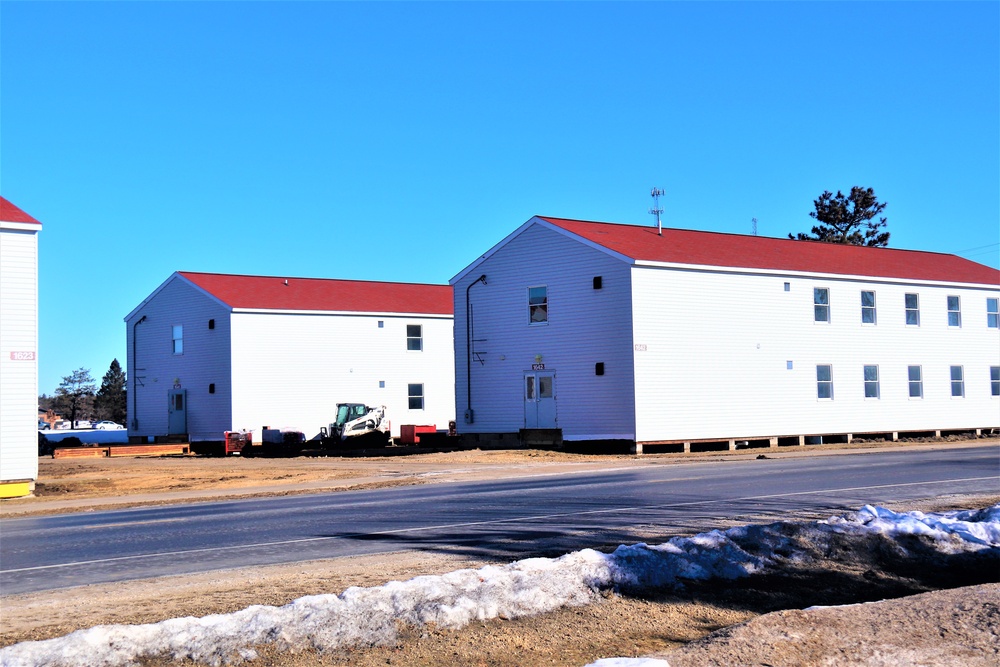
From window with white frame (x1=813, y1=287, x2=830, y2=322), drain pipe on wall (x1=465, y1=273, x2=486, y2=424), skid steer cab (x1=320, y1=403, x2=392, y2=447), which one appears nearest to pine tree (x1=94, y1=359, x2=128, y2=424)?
skid steer cab (x1=320, y1=403, x2=392, y2=447)

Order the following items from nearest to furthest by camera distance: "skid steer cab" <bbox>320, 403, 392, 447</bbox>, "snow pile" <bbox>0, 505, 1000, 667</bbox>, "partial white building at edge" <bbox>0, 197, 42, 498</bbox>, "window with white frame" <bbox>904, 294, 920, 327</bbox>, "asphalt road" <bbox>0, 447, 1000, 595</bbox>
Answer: "snow pile" <bbox>0, 505, 1000, 667</bbox> < "asphalt road" <bbox>0, 447, 1000, 595</bbox> < "partial white building at edge" <bbox>0, 197, 42, 498</bbox> < "window with white frame" <bbox>904, 294, 920, 327</bbox> < "skid steer cab" <bbox>320, 403, 392, 447</bbox>

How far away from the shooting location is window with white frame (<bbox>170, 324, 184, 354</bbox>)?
49.0 m

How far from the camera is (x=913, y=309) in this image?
142ft

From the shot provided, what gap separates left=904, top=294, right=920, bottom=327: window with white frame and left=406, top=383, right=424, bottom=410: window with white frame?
72.4 feet

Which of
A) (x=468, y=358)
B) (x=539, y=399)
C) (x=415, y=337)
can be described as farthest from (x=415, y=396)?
(x=539, y=399)

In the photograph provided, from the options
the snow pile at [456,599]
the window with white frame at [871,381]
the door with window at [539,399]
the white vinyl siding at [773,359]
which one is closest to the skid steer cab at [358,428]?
the door with window at [539,399]

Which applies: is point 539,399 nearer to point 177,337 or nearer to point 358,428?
point 358,428

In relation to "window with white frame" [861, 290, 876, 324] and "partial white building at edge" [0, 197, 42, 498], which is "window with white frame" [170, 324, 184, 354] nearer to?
"partial white building at edge" [0, 197, 42, 498]

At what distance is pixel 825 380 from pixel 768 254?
5359mm

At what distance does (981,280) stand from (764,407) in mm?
14474

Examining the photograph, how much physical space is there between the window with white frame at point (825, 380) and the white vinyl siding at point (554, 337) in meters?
9.10

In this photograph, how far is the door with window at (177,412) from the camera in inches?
1908

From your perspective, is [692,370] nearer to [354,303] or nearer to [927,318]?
[927,318]

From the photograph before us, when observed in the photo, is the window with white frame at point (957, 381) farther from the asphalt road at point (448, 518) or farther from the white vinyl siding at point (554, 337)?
the asphalt road at point (448, 518)
